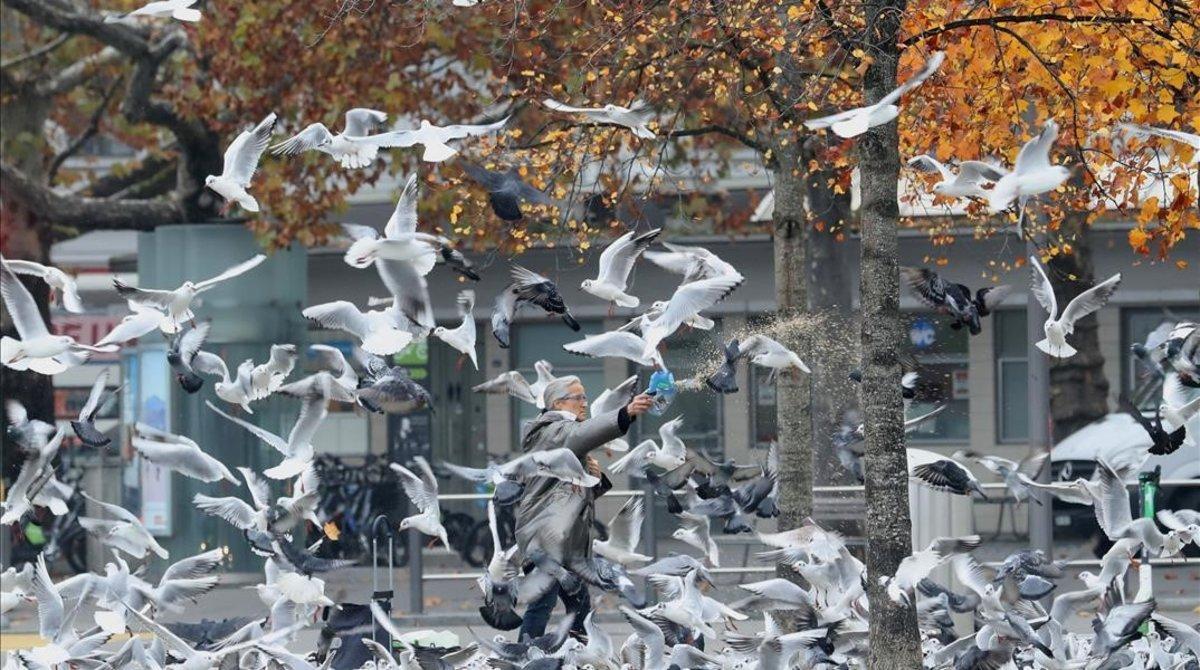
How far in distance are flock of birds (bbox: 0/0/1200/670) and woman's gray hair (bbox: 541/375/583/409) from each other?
183 millimetres

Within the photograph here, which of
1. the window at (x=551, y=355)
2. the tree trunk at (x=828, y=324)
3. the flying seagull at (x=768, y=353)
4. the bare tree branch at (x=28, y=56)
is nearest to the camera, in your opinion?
the flying seagull at (x=768, y=353)

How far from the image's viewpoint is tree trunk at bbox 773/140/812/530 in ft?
36.5

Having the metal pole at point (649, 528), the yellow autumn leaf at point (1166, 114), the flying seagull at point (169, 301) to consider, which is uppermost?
the yellow autumn leaf at point (1166, 114)

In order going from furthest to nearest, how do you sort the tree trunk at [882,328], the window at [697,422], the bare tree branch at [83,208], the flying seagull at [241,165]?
1. the bare tree branch at [83,208]
2. the window at [697,422]
3. the flying seagull at [241,165]
4. the tree trunk at [882,328]

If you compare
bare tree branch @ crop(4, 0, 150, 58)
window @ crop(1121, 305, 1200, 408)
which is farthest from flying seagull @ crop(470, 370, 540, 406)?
window @ crop(1121, 305, 1200, 408)

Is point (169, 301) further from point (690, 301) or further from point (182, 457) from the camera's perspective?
point (690, 301)

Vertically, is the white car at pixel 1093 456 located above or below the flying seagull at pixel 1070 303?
below

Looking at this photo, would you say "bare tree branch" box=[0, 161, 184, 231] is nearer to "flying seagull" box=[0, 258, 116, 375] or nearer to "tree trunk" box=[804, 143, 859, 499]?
"tree trunk" box=[804, 143, 859, 499]

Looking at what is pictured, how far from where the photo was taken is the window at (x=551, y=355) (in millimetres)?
24562

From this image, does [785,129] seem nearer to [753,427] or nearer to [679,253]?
[679,253]

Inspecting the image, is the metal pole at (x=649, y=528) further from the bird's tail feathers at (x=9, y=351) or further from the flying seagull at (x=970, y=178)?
the flying seagull at (x=970, y=178)

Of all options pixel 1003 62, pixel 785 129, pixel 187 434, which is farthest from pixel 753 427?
pixel 1003 62

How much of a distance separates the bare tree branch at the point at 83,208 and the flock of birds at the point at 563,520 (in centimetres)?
953

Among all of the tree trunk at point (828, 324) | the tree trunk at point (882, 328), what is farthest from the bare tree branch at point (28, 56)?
the tree trunk at point (882, 328)
